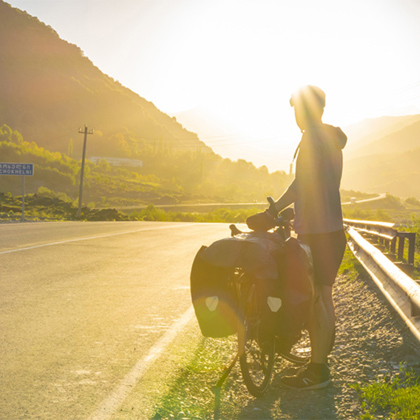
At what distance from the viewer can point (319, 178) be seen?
3.95 m

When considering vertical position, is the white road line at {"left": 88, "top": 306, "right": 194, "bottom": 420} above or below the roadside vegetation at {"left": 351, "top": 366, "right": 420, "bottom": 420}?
below

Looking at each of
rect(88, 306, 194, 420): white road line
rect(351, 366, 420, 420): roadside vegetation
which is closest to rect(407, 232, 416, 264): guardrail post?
rect(88, 306, 194, 420): white road line

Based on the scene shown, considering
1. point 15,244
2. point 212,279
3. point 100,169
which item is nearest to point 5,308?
point 212,279

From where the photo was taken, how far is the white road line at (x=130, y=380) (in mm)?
3223

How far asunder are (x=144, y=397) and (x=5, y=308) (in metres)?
3.23

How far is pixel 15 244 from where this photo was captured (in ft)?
41.6

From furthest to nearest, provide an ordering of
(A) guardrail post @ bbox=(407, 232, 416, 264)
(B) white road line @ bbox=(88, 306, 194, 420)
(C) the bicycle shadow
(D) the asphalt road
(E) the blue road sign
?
(E) the blue road sign, (A) guardrail post @ bbox=(407, 232, 416, 264), (D) the asphalt road, (C) the bicycle shadow, (B) white road line @ bbox=(88, 306, 194, 420)

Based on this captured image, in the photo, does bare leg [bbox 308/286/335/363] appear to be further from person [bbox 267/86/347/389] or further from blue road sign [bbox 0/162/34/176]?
blue road sign [bbox 0/162/34/176]

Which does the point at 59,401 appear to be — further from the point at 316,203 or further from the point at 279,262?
the point at 316,203

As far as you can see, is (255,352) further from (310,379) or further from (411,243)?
(411,243)

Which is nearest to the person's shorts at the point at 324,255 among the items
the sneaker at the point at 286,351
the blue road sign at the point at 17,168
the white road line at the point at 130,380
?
the sneaker at the point at 286,351

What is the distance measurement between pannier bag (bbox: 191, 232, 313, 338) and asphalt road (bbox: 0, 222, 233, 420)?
89 cm

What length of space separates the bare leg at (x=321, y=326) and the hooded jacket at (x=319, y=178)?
53cm

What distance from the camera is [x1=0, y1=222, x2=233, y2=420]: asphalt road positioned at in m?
3.51
